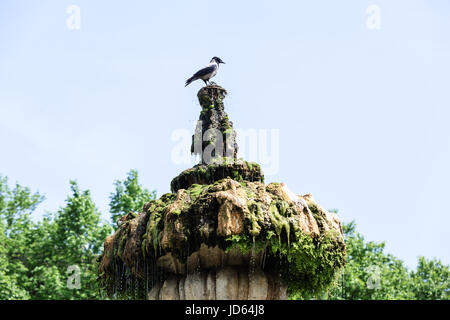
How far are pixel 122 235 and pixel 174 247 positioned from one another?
96cm

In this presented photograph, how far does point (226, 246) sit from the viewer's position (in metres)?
5.82

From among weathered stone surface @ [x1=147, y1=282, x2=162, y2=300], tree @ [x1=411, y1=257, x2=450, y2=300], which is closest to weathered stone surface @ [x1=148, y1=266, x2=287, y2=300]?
weathered stone surface @ [x1=147, y1=282, x2=162, y2=300]

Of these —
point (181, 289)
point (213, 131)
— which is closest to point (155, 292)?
point (181, 289)

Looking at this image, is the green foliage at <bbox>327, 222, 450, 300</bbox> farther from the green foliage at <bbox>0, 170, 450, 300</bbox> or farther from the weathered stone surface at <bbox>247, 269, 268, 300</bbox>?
the weathered stone surface at <bbox>247, 269, 268, 300</bbox>

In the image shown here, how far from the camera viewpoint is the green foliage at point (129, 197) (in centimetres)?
2130

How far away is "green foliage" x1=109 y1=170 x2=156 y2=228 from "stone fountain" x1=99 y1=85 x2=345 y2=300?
47.4 ft

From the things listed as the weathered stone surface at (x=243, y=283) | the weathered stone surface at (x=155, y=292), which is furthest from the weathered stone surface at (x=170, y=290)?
the weathered stone surface at (x=243, y=283)

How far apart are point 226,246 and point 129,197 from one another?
16.0 meters

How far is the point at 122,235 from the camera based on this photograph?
6.56 meters

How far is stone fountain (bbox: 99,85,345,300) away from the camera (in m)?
5.84

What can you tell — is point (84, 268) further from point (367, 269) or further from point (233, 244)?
point (233, 244)

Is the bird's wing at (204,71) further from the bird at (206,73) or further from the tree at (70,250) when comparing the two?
the tree at (70,250)

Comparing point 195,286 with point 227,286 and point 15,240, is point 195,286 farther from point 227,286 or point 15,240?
point 15,240
